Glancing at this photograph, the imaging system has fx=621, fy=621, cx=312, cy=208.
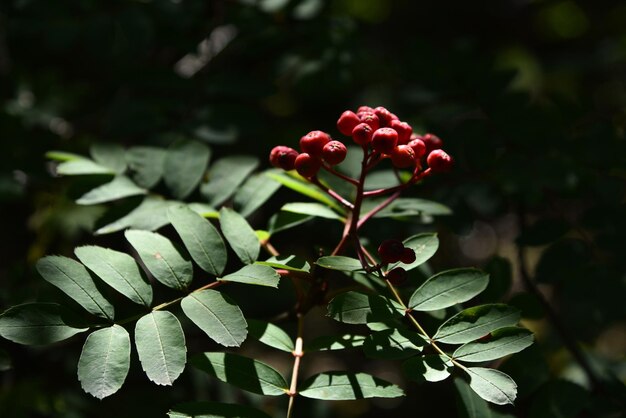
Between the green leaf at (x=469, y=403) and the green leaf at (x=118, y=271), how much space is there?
1.93 feet

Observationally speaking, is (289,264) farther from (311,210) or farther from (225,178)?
(225,178)

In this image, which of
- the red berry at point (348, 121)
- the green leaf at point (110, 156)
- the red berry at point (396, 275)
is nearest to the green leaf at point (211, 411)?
the red berry at point (396, 275)

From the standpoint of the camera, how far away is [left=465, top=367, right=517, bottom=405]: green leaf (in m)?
0.97

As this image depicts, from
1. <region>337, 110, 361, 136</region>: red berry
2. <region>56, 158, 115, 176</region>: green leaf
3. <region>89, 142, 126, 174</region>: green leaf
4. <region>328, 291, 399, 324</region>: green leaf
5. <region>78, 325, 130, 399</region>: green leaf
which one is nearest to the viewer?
<region>78, 325, 130, 399</region>: green leaf

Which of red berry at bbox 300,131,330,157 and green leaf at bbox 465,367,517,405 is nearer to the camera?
green leaf at bbox 465,367,517,405

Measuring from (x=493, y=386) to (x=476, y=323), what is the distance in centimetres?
13

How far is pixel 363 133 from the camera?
1110mm

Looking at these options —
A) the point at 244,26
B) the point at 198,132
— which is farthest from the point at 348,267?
the point at 244,26

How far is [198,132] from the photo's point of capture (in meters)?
1.75

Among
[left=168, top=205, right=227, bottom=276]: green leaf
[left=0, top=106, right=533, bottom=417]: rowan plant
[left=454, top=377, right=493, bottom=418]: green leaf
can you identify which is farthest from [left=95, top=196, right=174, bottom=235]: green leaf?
[left=454, top=377, right=493, bottom=418]: green leaf

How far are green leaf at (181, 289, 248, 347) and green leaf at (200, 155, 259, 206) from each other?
1.23 feet

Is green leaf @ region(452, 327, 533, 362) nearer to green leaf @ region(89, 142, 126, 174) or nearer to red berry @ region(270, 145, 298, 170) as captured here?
red berry @ region(270, 145, 298, 170)

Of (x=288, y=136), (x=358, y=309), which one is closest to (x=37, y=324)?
(x=358, y=309)

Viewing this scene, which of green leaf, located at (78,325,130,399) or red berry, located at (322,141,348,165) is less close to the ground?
red berry, located at (322,141,348,165)
